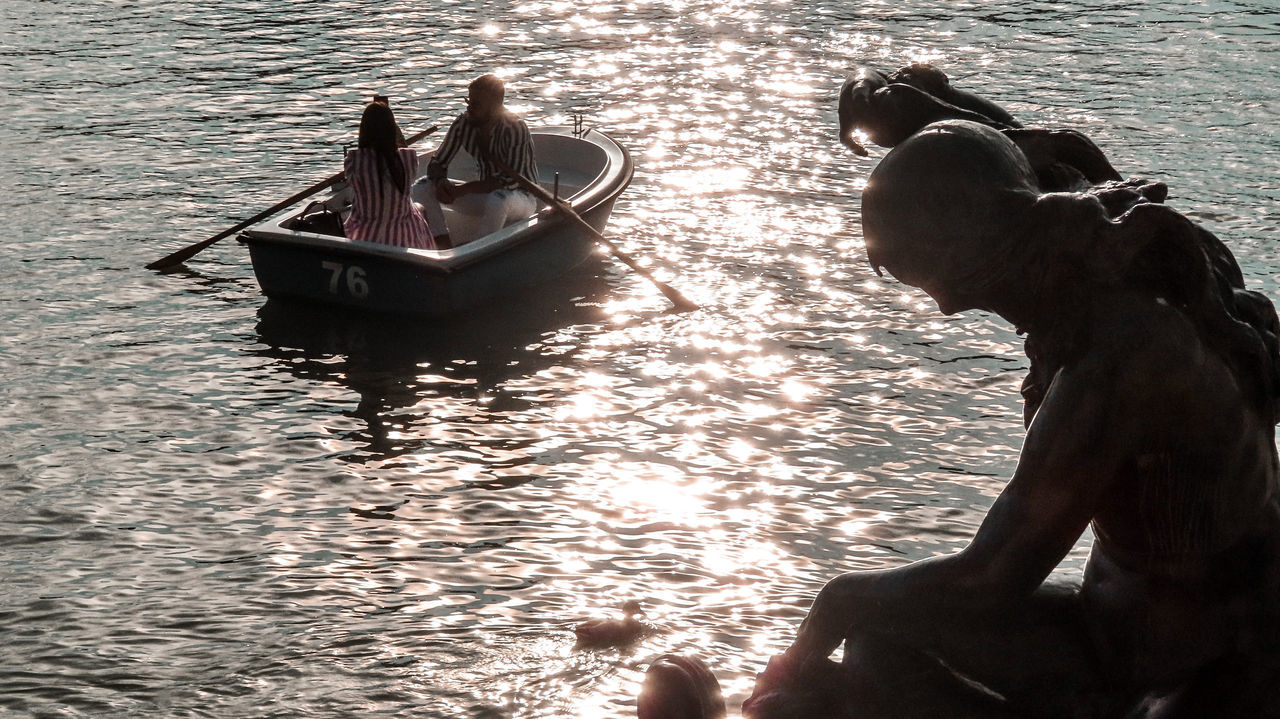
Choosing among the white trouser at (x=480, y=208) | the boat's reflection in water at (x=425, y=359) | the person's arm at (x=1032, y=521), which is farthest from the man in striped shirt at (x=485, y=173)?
the person's arm at (x=1032, y=521)

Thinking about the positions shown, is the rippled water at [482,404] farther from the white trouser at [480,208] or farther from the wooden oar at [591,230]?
the white trouser at [480,208]

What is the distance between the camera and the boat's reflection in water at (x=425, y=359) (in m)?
9.33

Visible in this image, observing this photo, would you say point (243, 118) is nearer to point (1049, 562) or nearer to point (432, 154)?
point (432, 154)

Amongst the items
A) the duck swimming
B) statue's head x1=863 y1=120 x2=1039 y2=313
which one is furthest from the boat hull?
statue's head x1=863 y1=120 x2=1039 y2=313

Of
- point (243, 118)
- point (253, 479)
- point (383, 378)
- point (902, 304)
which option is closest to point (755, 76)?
point (243, 118)

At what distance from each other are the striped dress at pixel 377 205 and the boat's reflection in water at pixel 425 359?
2.13 feet

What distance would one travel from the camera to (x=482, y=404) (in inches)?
388

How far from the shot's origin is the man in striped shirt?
40.1 feet

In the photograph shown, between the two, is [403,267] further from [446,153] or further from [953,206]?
[953,206]

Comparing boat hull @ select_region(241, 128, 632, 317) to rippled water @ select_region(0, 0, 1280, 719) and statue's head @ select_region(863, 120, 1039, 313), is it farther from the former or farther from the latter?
statue's head @ select_region(863, 120, 1039, 313)

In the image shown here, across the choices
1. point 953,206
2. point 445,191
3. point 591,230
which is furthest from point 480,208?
point 953,206

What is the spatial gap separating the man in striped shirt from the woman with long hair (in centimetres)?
83

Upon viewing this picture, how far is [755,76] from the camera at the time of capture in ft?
62.6

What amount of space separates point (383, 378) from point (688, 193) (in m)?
5.07
